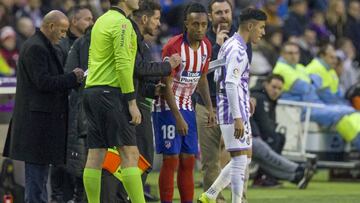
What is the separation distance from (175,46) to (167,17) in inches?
488

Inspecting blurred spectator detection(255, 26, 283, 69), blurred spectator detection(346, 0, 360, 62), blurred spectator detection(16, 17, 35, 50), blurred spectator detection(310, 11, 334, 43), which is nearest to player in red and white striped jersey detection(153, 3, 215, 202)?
blurred spectator detection(255, 26, 283, 69)

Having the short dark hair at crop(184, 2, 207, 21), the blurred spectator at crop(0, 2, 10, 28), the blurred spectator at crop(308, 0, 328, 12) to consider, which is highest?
the blurred spectator at crop(308, 0, 328, 12)

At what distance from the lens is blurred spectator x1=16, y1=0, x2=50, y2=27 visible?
2242cm

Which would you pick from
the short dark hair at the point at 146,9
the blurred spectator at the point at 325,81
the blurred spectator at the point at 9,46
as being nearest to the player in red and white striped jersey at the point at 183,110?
the short dark hair at the point at 146,9

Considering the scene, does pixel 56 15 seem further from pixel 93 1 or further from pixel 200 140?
pixel 93 1

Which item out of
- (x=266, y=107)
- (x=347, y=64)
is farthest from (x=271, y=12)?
(x=266, y=107)

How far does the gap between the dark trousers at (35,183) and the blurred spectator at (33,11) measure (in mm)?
10016

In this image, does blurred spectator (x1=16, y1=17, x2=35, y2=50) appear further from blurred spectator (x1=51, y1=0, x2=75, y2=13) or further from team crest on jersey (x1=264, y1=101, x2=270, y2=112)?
team crest on jersey (x1=264, y1=101, x2=270, y2=112)

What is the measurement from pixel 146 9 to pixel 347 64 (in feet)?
41.4

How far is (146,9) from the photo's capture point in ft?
42.2

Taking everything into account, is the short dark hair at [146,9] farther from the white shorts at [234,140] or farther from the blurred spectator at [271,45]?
the blurred spectator at [271,45]

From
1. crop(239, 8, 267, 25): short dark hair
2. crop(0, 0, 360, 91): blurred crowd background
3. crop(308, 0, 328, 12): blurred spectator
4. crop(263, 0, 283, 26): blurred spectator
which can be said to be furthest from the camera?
crop(308, 0, 328, 12): blurred spectator

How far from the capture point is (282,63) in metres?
20.0

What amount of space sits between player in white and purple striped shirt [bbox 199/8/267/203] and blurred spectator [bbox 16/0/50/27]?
32.4ft
